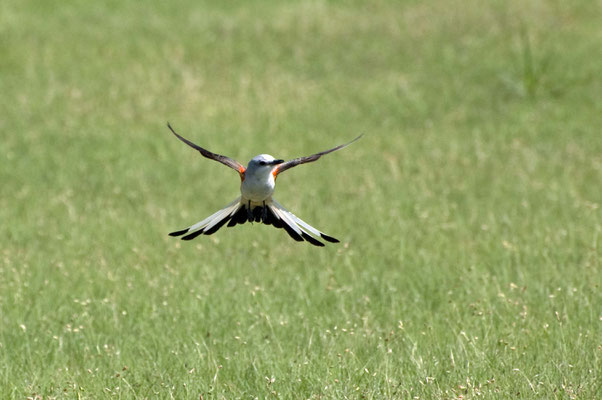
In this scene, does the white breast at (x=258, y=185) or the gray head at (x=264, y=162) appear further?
the white breast at (x=258, y=185)

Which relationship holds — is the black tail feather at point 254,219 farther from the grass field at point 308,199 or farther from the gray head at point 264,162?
the grass field at point 308,199

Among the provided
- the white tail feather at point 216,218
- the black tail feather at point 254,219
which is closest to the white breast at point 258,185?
the black tail feather at point 254,219

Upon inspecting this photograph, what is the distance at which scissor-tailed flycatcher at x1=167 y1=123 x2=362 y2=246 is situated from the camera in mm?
3764

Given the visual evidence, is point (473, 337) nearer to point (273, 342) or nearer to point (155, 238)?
point (273, 342)

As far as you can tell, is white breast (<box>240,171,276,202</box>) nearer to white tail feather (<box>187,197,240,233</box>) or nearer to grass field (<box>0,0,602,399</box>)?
white tail feather (<box>187,197,240,233</box>)

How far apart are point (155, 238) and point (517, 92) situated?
864cm

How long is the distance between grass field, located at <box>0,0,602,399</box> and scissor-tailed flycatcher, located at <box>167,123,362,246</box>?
1.66 m

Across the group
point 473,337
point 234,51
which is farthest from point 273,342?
point 234,51

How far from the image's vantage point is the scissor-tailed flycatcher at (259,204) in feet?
12.3

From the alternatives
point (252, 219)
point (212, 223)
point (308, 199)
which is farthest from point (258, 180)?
point (308, 199)

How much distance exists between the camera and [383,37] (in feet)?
65.7

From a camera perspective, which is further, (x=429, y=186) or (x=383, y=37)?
(x=383, y=37)

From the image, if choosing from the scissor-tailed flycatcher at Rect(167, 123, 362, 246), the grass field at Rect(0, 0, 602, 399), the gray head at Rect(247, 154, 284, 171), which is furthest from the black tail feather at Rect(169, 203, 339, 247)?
the grass field at Rect(0, 0, 602, 399)

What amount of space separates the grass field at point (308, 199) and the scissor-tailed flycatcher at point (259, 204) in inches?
65.2
